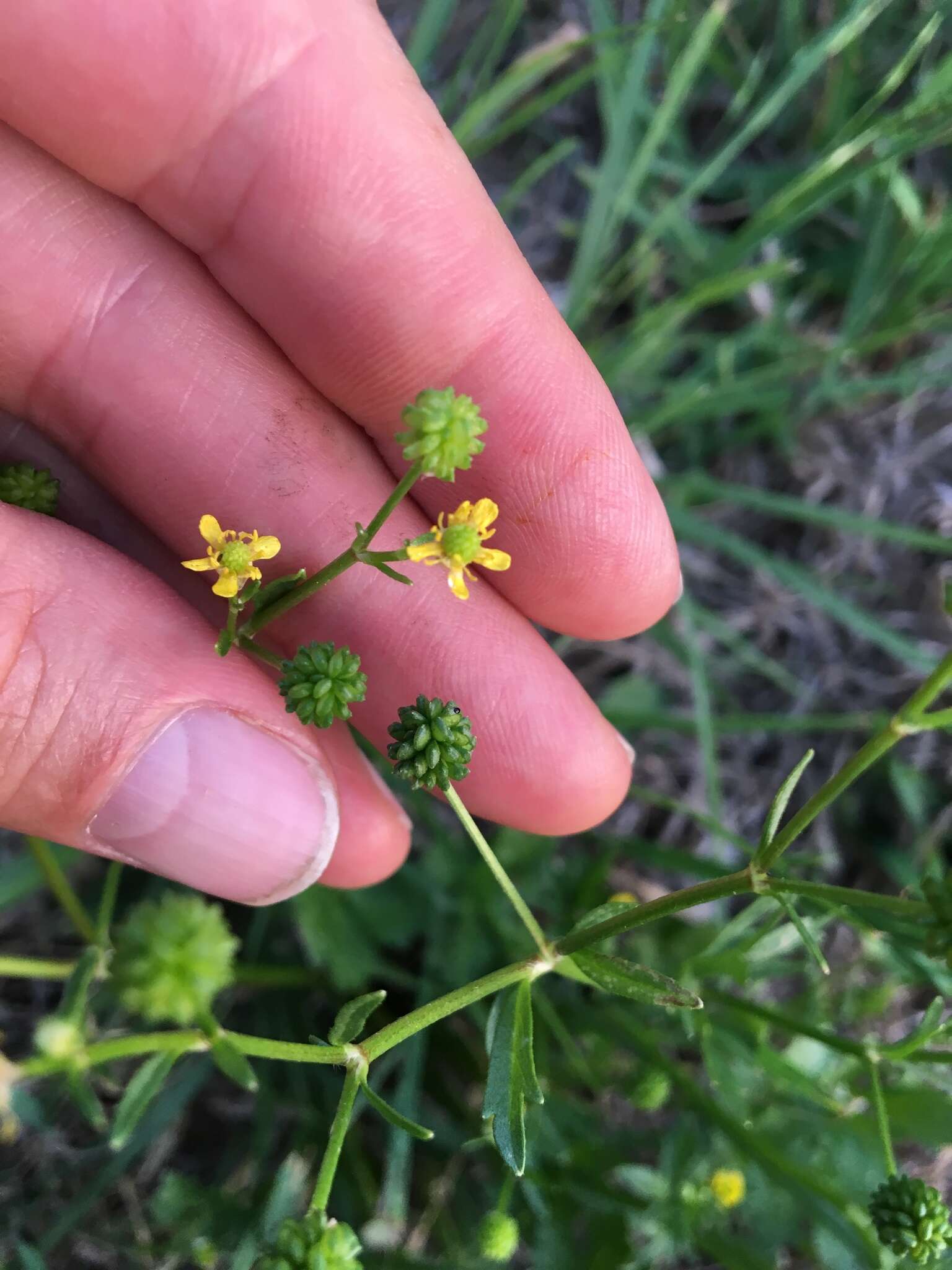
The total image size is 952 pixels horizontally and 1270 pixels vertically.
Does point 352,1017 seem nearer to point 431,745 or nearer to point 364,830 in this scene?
point 431,745

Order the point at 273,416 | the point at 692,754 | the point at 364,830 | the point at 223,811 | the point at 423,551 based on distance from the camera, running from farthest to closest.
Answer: the point at 692,754, the point at 364,830, the point at 273,416, the point at 223,811, the point at 423,551

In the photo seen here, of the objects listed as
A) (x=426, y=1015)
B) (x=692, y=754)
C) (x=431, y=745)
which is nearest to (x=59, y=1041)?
(x=426, y=1015)

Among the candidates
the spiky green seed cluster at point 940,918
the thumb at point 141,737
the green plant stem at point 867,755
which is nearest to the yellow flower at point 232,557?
the thumb at point 141,737

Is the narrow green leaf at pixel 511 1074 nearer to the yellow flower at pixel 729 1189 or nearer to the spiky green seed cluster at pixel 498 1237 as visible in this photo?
the spiky green seed cluster at pixel 498 1237

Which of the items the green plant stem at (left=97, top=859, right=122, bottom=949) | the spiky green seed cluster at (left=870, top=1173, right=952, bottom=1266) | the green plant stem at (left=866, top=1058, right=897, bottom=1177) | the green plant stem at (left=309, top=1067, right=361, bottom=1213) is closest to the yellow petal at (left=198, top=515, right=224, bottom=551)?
the green plant stem at (left=97, top=859, right=122, bottom=949)

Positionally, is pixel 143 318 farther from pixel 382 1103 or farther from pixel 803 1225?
pixel 803 1225

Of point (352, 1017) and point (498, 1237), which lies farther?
point (498, 1237)

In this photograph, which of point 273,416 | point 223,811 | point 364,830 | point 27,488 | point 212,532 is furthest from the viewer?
point 364,830
